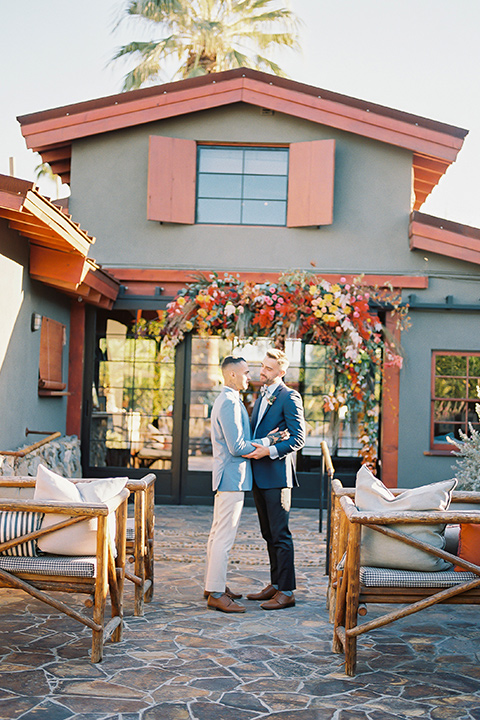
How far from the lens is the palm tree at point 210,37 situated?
1613 centimetres

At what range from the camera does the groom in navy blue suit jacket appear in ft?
17.2

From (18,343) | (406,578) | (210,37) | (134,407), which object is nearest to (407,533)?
(406,578)

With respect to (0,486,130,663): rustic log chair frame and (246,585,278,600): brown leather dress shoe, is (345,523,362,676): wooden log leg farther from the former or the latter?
(246,585,278,600): brown leather dress shoe

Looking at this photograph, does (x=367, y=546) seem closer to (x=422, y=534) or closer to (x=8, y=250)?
(x=422, y=534)

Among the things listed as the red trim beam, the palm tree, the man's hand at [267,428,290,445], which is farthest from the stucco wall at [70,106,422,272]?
the palm tree

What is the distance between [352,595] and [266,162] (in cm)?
733

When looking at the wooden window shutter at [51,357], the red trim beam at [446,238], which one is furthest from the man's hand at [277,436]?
the red trim beam at [446,238]

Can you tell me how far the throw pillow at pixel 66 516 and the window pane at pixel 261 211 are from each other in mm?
6355

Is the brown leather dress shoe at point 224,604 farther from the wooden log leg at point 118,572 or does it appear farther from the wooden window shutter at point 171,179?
the wooden window shutter at point 171,179

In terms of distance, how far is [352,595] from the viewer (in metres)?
3.91

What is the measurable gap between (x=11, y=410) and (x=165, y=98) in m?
4.80

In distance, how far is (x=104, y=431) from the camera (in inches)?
395

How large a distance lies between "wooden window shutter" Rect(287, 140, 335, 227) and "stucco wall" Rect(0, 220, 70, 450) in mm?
3313

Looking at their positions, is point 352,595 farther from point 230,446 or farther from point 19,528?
point 19,528
